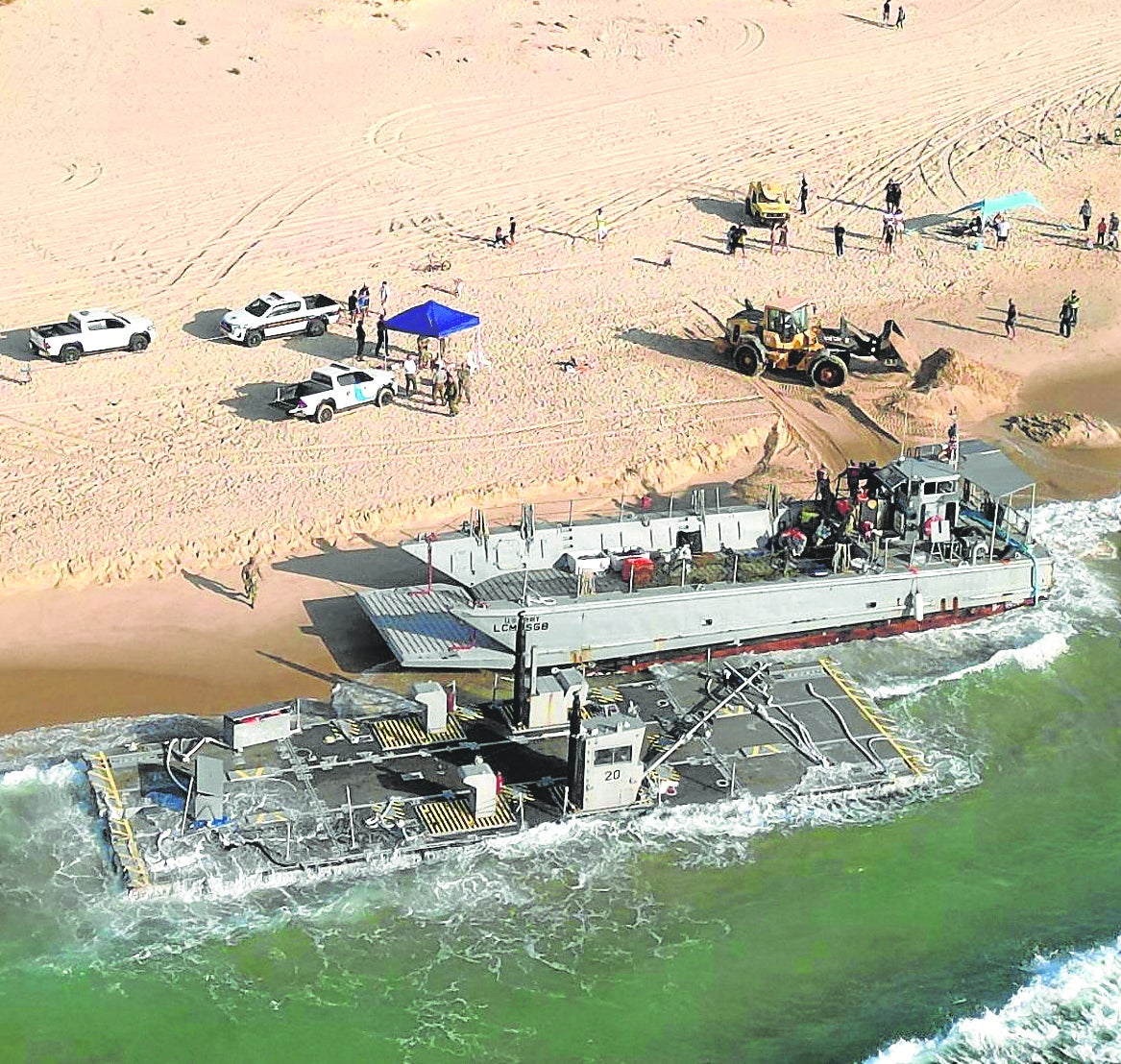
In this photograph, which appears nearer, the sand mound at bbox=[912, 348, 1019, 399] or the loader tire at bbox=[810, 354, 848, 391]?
the loader tire at bbox=[810, 354, 848, 391]

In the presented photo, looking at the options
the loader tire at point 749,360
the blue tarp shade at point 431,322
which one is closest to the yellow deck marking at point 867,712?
the loader tire at point 749,360

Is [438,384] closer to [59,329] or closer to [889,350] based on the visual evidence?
[59,329]

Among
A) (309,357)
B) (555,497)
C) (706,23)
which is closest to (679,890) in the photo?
(555,497)

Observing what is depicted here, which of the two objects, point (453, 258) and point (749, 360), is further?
point (453, 258)

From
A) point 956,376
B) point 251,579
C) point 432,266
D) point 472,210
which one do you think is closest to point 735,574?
point 251,579

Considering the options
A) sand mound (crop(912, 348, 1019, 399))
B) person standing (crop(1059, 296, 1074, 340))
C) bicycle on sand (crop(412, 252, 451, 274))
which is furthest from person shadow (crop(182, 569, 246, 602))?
person standing (crop(1059, 296, 1074, 340))

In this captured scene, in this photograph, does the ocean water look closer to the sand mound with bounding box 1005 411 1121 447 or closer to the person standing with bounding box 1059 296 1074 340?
the sand mound with bounding box 1005 411 1121 447

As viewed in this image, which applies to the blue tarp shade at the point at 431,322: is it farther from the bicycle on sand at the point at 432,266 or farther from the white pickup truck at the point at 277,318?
the bicycle on sand at the point at 432,266
